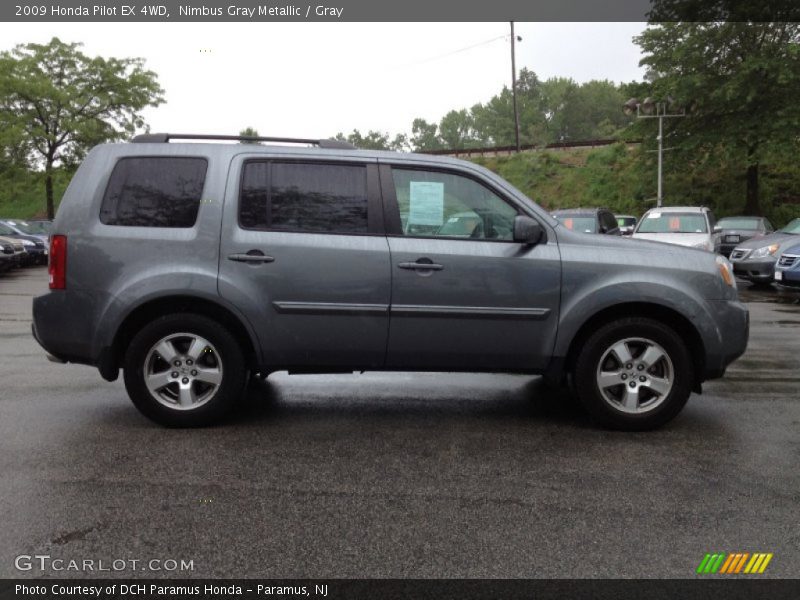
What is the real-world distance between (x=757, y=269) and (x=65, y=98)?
3028 cm

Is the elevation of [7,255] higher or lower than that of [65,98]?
lower

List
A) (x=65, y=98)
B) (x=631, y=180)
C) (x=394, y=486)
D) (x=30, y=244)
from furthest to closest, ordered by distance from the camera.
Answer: (x=631, y=180) < (x=65, y=98) < (x=30, y=244) < (x=394, y=486)

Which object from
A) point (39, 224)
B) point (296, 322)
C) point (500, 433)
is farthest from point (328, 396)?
point (39, 224)

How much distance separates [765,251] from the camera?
14.2 metres

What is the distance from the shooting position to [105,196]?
15.8 feet

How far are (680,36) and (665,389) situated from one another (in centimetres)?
2818

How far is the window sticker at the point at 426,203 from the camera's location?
4875mm

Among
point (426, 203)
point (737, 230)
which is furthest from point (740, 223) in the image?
point (426, 203)

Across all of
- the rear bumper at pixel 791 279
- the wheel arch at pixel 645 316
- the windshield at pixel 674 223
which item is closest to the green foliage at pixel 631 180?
the windshield at pixel 674 223

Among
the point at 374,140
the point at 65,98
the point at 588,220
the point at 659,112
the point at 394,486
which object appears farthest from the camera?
the point at 374,140

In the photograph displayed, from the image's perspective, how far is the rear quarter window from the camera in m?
4.79

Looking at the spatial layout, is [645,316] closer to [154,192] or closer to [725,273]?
[725,273]

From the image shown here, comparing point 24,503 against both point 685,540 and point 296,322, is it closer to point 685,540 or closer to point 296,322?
point 296,322

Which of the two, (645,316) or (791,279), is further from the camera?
(791,279)
